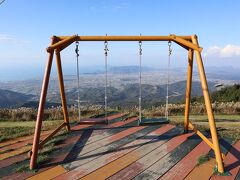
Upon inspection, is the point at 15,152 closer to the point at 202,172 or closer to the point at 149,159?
the point at 149,159

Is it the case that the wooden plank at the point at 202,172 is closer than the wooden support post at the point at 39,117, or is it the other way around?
the wooden plank at the point at 202,172

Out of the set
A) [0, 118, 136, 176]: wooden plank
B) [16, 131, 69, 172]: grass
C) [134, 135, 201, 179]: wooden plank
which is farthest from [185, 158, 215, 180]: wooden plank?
[16, 131, 69, 172]: grass

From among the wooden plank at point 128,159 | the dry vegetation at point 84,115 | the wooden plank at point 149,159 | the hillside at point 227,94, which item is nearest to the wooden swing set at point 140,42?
the wooden plank at point 149,159

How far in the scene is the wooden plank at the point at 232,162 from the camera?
14.0 feet

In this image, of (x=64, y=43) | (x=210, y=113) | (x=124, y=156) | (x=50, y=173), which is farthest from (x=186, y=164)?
(x=64, y=43)

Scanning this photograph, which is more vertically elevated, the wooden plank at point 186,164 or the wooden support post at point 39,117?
the wooden support post at point 39,117

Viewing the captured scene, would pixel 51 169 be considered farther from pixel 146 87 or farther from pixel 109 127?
pixel 146 87

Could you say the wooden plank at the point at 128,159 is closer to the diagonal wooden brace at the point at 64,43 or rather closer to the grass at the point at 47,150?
the grass at the point at 47,150

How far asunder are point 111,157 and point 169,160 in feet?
3.46

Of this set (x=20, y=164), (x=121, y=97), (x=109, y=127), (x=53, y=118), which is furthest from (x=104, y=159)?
(x=121, y=97)

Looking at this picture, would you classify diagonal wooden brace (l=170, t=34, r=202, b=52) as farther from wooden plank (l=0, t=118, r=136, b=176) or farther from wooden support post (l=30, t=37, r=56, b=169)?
wooden plank (l=0, t=118, r=136, b=176)

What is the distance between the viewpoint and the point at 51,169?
4.66m

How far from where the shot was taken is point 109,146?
228 inches

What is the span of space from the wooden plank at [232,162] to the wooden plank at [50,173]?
240cm
